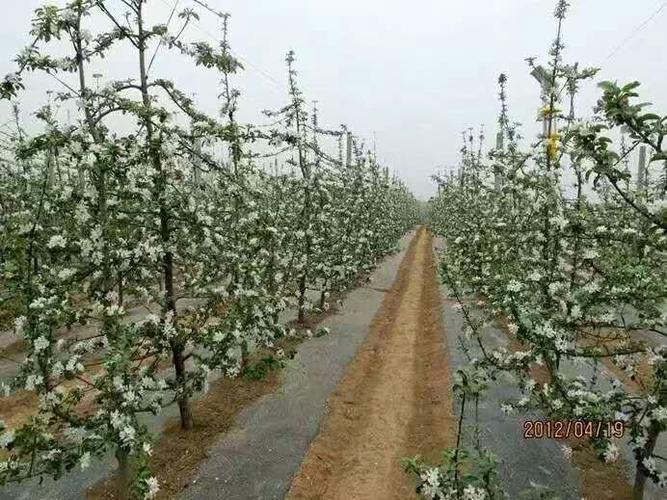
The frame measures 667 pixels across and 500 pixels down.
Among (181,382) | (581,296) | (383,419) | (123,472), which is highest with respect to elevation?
(581,296)

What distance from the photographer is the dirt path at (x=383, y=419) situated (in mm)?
9078

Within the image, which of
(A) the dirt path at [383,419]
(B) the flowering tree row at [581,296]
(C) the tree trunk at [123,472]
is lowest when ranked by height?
(A) the dirt path at [383,419]

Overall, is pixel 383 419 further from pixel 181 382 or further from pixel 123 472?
pixel 123 472

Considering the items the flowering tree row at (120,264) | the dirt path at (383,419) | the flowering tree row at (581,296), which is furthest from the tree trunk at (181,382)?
the flowering tree row at (581,296)

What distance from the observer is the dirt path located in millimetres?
9078

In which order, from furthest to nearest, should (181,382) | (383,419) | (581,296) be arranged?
(383,419) → (181,382) → (581,296)

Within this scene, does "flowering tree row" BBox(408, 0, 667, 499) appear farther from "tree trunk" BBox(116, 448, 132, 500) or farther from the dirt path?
"tree trunk" BBox(116, 448, 132, 500)

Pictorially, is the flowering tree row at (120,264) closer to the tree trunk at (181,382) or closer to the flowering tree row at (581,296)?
the tree trunk at (181,382)

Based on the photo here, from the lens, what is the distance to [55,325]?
6.67 metres

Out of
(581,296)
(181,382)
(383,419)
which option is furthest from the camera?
(383,419)

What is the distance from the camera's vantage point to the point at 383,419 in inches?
455

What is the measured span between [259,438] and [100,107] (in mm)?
6473

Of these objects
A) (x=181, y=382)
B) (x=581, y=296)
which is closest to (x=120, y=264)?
(x=181, y=382)

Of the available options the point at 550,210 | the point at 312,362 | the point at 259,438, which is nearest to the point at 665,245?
the point at 550,210
